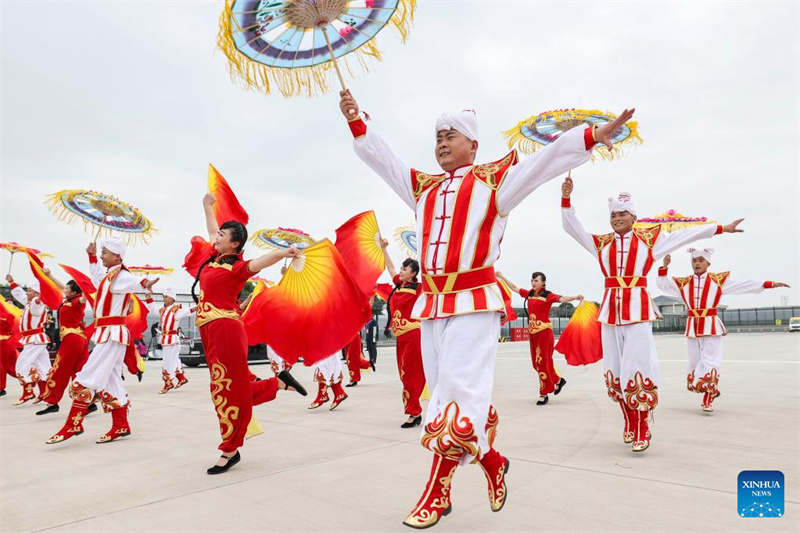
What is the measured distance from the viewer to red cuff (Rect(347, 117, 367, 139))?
10.00ft

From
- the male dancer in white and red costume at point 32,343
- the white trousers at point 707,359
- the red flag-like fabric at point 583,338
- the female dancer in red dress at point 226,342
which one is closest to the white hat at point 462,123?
the female dancer in red dress at point 226,342

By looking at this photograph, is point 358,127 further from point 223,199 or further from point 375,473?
point 223,199

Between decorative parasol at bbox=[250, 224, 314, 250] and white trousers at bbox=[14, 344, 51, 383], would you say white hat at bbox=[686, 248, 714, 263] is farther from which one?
white trousers at bbox=[14, 344, 51, 383]

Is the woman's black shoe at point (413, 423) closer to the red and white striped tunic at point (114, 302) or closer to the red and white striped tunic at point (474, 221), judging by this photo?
the red and white striped tunic at point (114, 302)

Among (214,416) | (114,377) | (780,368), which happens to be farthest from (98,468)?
(780,368)

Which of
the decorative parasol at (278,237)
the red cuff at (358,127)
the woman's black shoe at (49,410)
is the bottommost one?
the woman's black shoe at (49,410)

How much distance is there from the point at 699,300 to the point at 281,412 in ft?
17.5

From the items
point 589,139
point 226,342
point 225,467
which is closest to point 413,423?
point 225,467

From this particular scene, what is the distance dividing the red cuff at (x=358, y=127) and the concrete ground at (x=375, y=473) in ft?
6.63

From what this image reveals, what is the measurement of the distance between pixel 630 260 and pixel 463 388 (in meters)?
2.68

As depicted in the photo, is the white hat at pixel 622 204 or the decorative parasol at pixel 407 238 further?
the decorative parasol at pixel 407 238

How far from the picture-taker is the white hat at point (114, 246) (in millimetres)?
5258

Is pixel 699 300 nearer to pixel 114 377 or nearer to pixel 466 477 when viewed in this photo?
pixel 466 477

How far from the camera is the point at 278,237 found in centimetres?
1093
